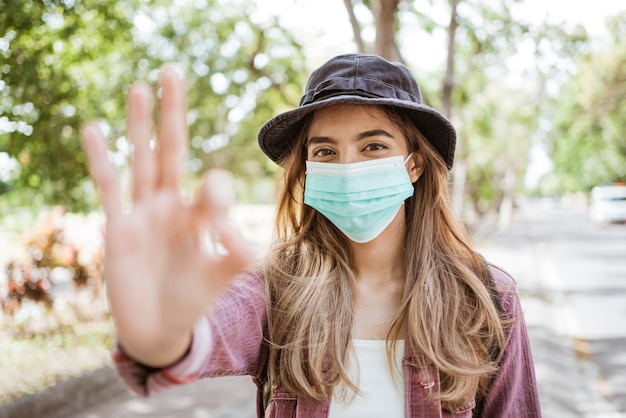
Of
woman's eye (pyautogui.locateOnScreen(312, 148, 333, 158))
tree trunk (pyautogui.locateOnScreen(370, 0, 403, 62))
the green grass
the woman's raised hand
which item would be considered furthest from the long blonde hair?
the green grass

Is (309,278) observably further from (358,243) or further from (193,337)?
(193,337)

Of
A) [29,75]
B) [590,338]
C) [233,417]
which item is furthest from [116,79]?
[590,338]

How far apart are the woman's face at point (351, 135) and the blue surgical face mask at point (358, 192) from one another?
3 centimetres

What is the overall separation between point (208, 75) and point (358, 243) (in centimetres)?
880

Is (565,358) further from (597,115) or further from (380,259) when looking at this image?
(597,115)

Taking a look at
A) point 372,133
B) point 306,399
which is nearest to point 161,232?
point 306,399

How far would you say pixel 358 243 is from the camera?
2.06 m

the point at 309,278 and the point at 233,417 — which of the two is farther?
the point at 233,417

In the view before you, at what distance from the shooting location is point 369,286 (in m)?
2.00

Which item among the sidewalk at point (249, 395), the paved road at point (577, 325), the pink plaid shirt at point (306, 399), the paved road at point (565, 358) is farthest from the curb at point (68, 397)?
the paved road at point (577, 325)

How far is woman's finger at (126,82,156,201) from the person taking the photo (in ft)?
3.17

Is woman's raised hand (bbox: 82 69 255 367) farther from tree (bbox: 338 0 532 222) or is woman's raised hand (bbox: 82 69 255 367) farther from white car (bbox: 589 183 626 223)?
white car (bbox: 589 183 626 223)

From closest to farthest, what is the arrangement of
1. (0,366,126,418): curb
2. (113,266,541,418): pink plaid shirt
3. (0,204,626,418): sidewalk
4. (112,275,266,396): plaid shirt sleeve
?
(112,275,266,396): plaid shirt sleeve → (113,266,541,418): pink plaid shirt → (0,366,126,418): curb → (0,204,626,418): sidewalk

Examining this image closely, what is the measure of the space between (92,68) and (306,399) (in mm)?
7839
